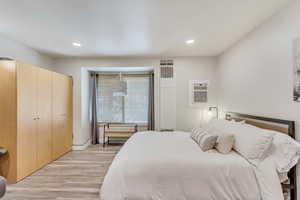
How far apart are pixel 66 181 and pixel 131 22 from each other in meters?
2.70

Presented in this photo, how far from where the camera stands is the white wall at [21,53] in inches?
123

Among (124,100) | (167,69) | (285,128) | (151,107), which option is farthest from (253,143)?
(124,100)

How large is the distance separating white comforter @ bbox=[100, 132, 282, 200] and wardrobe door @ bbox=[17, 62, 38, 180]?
193 cm

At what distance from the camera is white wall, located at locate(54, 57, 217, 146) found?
176 inches

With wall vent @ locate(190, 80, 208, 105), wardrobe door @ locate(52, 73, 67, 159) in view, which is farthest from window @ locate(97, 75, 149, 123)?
wall vent @ locate(190, 80, 208, 105)

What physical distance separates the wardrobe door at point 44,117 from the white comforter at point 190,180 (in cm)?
222

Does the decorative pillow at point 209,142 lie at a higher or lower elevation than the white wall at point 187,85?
lower

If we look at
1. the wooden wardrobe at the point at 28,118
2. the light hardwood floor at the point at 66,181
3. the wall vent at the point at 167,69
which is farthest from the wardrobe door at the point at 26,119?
the wall vent at the point at 167,69

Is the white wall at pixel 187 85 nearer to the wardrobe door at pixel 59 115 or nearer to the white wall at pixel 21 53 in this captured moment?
the wardrobe door at pixel 59 115

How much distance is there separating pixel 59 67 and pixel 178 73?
10.2 ft

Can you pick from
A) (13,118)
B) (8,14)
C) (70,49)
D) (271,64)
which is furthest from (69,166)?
(271,64)

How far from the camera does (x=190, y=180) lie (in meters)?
1.86

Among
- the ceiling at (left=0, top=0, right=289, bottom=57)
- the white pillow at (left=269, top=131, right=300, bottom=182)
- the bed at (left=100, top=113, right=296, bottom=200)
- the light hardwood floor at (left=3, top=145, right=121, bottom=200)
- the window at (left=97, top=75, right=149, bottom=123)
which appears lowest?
the light hardwood floor at (left=3, top=145, right=121, bottom=200)

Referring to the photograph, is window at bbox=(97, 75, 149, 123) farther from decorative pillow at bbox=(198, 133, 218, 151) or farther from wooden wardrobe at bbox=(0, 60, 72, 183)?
decorative pillow at bbox=(198, 133, 218, 151)
